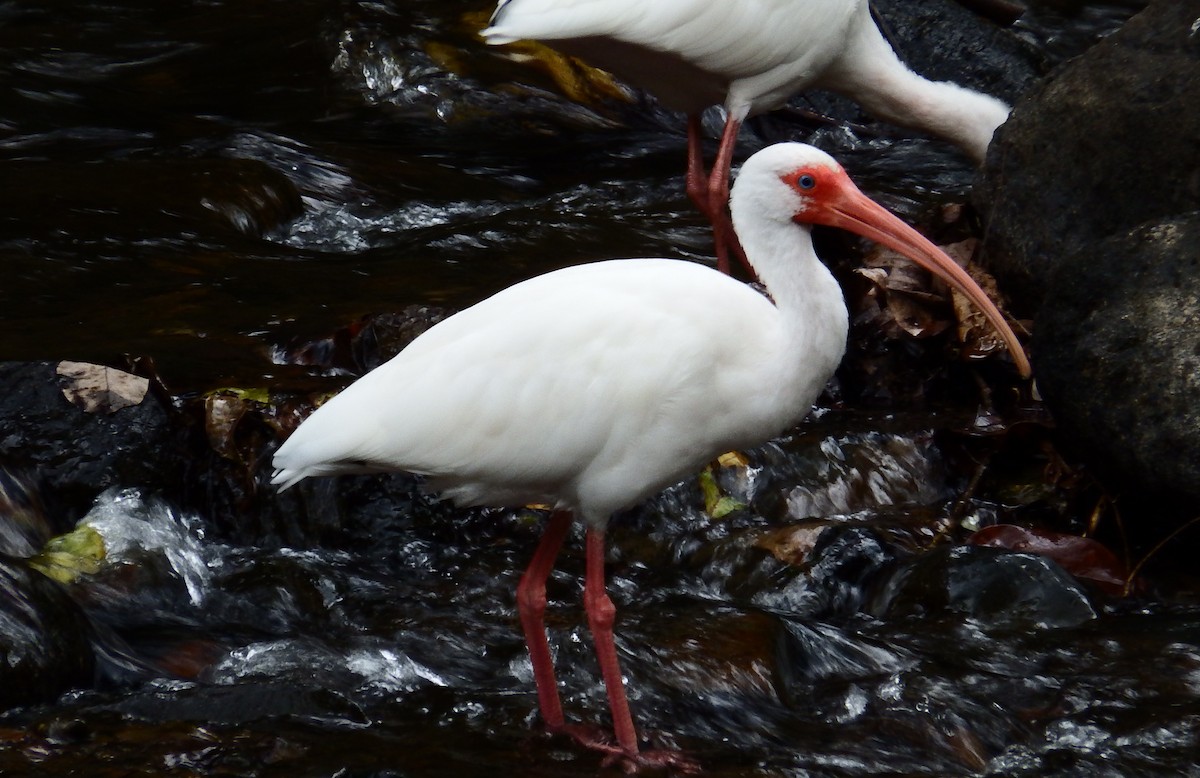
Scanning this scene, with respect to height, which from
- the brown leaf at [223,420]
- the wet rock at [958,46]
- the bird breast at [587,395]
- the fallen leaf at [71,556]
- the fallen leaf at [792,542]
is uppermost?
the wet rock at [958,46]

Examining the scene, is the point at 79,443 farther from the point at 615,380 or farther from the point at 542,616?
the point at 615,380

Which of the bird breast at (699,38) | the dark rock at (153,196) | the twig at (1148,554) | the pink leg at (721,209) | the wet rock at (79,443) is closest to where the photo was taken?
the twig at (1148,554)

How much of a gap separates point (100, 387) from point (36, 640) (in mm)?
1873

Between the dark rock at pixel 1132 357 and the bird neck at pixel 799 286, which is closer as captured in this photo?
the bird neck at pixel 799 286

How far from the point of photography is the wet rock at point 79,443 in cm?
594

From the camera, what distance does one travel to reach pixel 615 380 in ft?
14.9

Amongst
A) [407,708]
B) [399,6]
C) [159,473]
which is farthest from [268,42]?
[407,708]

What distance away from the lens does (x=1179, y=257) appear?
222 inches

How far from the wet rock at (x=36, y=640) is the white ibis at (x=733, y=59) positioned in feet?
12.2

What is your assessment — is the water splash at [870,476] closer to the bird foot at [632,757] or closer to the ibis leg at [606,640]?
the ibis leg at [606,640]

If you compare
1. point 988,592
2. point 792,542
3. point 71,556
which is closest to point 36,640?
point 71,556

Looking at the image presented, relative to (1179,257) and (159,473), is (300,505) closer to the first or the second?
(159,473)

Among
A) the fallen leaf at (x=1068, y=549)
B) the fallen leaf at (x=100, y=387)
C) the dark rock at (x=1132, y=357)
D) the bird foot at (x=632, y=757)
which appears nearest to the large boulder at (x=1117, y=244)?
the dark rock at (x=1132, y=357)

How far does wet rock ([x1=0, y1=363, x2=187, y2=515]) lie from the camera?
5938 mm
